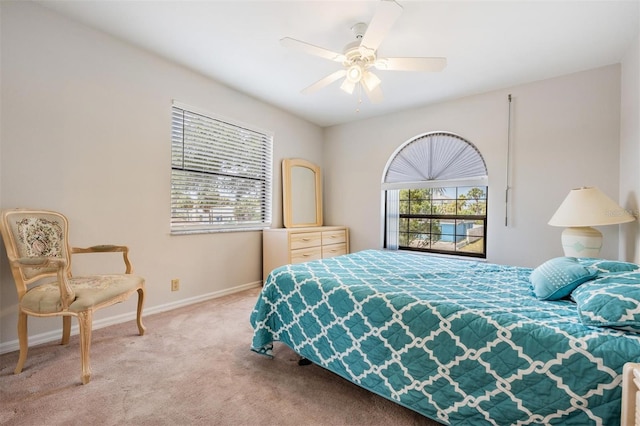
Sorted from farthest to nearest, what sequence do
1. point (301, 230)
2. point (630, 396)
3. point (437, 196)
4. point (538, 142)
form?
point (437, 196) < point (301, 230) < point (538, 142) < point (630, 396)

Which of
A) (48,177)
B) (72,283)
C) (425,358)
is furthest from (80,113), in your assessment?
(425,358)

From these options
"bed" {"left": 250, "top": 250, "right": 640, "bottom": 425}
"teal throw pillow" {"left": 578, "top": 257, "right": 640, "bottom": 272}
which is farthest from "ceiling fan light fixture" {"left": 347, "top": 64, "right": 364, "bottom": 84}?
"teal throw pillow" {"left": 578, "top": 257, "right": 640, "bottom": 272}

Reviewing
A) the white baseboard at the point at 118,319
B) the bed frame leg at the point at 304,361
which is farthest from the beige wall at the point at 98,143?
the bed frame leg at the point at 304,361

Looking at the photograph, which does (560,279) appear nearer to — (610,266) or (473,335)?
(610,266)

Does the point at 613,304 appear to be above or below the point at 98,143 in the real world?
below

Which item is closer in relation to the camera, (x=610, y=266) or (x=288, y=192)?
(x=610, y=266)

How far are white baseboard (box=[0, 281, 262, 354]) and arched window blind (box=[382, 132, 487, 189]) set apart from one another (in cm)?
260

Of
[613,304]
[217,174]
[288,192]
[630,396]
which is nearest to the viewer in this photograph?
[630,396]

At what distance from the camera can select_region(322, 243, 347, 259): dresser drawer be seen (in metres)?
4.09

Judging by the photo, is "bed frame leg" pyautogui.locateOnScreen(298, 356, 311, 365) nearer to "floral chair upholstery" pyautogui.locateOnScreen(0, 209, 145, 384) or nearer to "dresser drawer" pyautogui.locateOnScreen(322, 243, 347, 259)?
"floral chair upholstery" pyautogui.locateOnScreen(0, 209, 145, 384)

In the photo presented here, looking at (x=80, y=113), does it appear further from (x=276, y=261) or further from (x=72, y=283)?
(x=276, y=261)

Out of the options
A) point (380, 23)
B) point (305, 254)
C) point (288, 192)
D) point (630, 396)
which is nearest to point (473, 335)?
point (630, 396)

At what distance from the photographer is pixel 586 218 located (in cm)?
236

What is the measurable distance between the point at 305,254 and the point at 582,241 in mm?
2819
